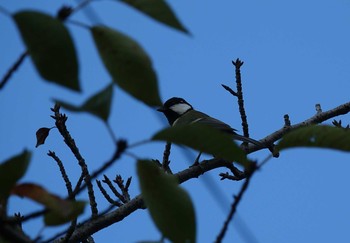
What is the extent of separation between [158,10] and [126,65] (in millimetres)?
129

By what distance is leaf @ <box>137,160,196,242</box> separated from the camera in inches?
47.2

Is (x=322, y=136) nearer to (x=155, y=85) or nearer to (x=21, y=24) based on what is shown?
(x=155, y=85)

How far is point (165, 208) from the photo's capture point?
1.21 meters

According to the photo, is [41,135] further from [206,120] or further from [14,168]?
[206,120]

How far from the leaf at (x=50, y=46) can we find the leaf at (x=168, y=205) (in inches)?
10.9

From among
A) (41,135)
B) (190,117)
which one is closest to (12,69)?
(41,135)

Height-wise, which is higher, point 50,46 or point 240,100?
point 240,100

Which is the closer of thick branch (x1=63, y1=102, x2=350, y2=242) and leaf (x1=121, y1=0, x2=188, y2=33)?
leaf (x1=121, y1=0, x2=188, y2=33)

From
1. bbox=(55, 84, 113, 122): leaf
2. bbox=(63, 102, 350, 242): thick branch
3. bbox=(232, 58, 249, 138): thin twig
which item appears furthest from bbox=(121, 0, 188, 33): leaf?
bbox=(232, 58, 249, 138): thin twig

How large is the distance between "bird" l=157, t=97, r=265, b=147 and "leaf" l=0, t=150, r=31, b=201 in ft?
9.37

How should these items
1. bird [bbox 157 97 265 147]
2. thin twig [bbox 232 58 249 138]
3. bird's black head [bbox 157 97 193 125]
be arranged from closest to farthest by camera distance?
thin twig [bbox 232 58 249 138], bird [bbox 157 97 265 147], bird's black head [bbox 157 97 193 125]

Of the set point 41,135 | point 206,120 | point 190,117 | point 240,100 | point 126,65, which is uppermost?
point 190,117

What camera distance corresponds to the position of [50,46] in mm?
1054

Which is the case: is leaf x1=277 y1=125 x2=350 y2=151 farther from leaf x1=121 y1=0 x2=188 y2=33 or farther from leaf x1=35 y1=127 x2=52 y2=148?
leaf x1=35 y1=127 x2=52 y2=148
